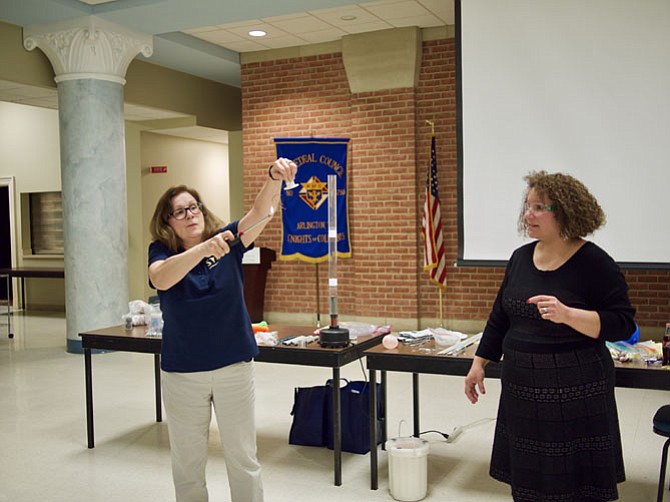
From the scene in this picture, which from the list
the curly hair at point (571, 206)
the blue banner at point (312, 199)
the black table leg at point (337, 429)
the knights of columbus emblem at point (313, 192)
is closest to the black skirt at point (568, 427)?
the curly hair at point (571, 206)

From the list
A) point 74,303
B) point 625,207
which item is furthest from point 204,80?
point 625,207

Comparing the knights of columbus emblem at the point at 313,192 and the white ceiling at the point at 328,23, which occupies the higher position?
the white ceiling at the point at 328,23

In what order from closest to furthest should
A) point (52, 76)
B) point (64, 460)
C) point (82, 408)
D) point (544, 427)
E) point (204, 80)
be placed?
point (544, 427)
point (64, 460)
point (82, 408)
point (52, 76)
point (204, 80)

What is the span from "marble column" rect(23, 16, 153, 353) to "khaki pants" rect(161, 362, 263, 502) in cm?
498

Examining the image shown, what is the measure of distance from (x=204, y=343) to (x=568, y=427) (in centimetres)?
128

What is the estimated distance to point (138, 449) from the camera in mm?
4238

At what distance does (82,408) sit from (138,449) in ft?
3.94

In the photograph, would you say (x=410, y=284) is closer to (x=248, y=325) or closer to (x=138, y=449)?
(x=138, y=449)

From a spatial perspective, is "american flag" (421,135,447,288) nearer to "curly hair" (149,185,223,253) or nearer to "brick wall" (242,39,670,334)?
"brick wall" (242,39,670,334)

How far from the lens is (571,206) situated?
2311 mm

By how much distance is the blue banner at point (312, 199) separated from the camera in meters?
8.36

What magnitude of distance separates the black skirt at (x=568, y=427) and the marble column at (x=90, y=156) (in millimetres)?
5867

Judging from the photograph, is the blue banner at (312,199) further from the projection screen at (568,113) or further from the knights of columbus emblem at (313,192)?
the projection screen at (568,113)

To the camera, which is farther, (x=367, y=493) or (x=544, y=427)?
(x=367, y=493)
